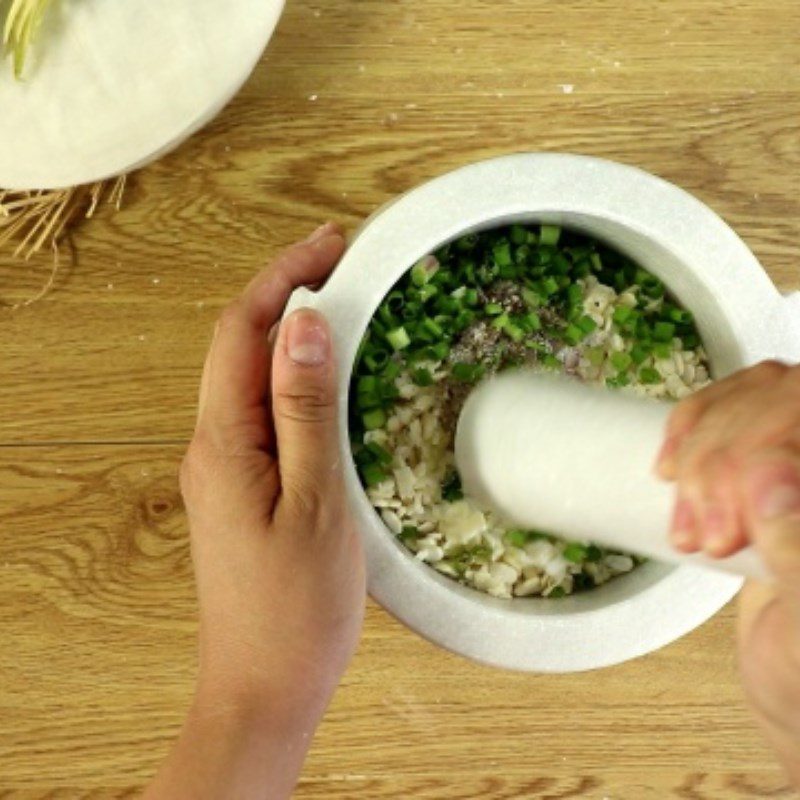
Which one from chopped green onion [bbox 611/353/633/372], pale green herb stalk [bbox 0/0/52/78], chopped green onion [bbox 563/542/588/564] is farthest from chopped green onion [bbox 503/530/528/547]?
pale green herb stalk [bbox 0/0/52/78]

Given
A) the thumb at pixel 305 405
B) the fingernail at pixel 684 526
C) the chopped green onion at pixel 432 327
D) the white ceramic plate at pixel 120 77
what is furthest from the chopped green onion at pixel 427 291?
the fingernail at pixel 684 526

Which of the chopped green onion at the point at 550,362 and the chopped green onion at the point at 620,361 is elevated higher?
the chopped green onion at the point at 550,362

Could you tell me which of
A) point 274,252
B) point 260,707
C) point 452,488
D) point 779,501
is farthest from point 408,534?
point 779,501

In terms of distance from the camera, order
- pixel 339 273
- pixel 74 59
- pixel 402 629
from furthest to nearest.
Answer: pixel 402 629
pixel 74 59
pixel 339 273

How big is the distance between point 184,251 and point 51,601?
321 millimetres

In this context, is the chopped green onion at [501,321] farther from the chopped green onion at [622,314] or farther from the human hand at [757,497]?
the human hand at [757,497]

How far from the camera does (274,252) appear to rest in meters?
0.97

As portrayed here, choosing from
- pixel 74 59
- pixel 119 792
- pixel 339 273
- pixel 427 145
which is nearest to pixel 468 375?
pixel 339 273

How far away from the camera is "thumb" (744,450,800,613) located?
42 cm

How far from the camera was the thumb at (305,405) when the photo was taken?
0.72 metres

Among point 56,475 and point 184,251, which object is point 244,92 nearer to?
point 184,251

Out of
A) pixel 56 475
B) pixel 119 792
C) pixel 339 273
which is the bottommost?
pixel 119 792

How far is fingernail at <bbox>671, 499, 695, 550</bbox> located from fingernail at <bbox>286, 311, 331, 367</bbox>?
0.27 metres

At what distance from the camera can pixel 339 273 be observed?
2.41 ft
